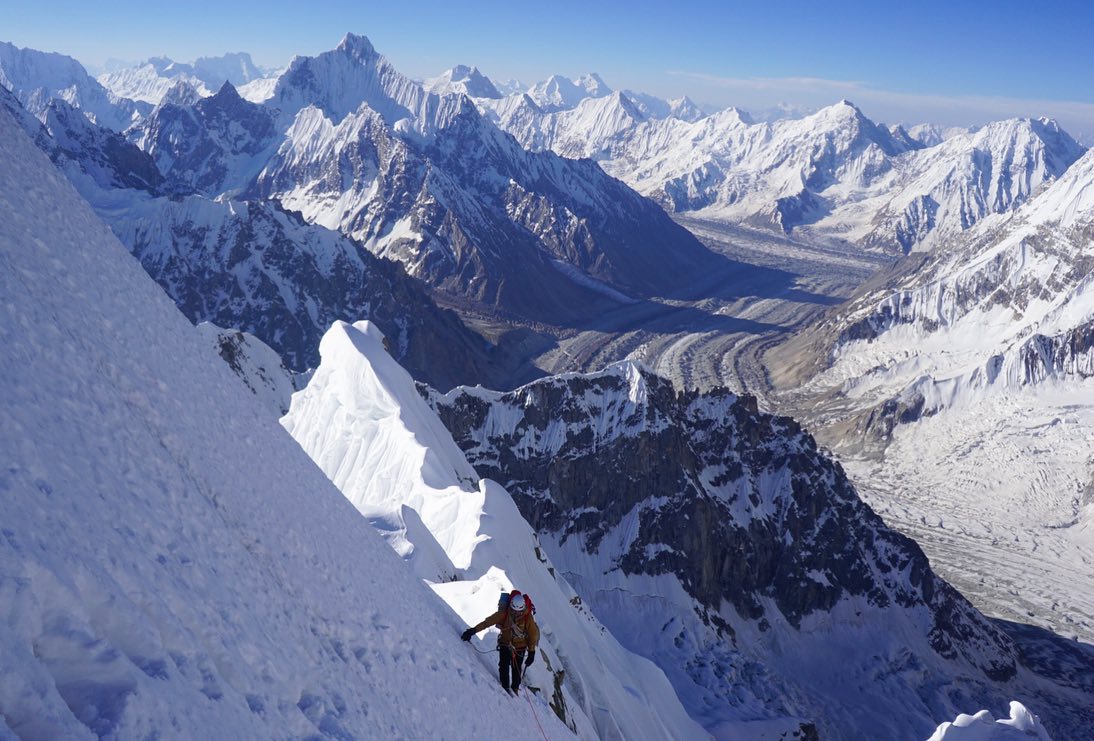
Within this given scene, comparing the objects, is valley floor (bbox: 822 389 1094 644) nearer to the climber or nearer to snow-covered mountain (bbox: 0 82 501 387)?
snow-covered mountain (bbox: 0 82 501 387)

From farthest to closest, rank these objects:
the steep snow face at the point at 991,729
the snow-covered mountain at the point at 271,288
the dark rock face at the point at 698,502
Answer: the snow-covered mountain at the point at 271,288 → the dark rock face at the point at 698,502 → the steep snow face at the point at 991,729

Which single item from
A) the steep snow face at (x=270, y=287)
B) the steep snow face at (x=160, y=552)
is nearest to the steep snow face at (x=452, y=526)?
the steep snow face at (x=160, y=552)

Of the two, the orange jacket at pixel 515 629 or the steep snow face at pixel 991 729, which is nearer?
the orange jacket at pixel 515 629

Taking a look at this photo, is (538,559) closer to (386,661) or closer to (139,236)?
(386,661)

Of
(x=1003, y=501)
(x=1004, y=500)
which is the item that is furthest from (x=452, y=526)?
(x=1004, y=500)

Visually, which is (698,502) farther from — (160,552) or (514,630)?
(160,552)

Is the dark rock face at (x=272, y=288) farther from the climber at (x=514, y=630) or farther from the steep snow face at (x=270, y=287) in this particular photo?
the climber at (x=514, y=630)

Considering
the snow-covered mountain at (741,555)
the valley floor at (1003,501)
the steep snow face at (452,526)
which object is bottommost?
the valley floor at (1003,501)
